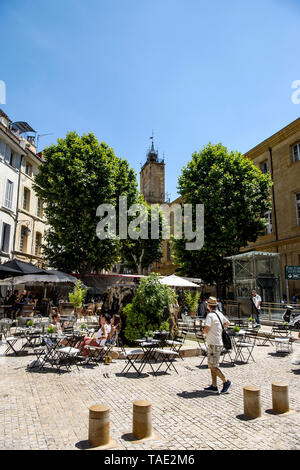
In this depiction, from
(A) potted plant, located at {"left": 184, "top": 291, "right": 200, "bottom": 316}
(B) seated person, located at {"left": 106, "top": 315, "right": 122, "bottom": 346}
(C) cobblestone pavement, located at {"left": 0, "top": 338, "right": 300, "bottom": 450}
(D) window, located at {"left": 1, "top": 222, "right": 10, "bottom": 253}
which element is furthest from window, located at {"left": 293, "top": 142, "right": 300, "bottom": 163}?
(D) window, located at {"left": 1, "top": 222, "right": 10, "bottom": 253}

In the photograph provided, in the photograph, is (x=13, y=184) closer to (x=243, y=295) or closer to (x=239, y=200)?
(x=239, y=200)

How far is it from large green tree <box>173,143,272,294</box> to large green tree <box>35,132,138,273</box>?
6.17 meters

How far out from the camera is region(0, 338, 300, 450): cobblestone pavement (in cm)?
389

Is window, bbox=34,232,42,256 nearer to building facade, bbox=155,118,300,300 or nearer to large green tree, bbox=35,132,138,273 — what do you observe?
large green tree, bbox=35,132,138,273

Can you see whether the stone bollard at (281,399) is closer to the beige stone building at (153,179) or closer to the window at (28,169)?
the window at (28,169)

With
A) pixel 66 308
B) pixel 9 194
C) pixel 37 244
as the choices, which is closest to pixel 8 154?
pixel 9 194

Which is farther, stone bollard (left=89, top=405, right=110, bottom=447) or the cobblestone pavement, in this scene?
the cobblestone pavement

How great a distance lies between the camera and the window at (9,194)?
22.8 meters

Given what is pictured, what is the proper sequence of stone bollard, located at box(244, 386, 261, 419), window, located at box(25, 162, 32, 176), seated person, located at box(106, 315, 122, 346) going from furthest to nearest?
Answer: window, located at box(25, 162, 32, 176), seated person, located at box(106, 315, 122, 346), stone bollard, located at box(244, 386, 261, 419)

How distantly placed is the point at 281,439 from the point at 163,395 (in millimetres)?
2425

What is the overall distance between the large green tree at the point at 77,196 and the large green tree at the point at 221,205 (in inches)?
243

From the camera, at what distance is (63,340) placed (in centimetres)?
929

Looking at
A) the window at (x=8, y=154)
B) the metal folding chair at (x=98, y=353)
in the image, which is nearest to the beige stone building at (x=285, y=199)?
the metal folding chair at (x=98, y=353)

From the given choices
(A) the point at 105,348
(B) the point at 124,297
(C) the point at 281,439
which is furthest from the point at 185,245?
(C) the point at 281,439
